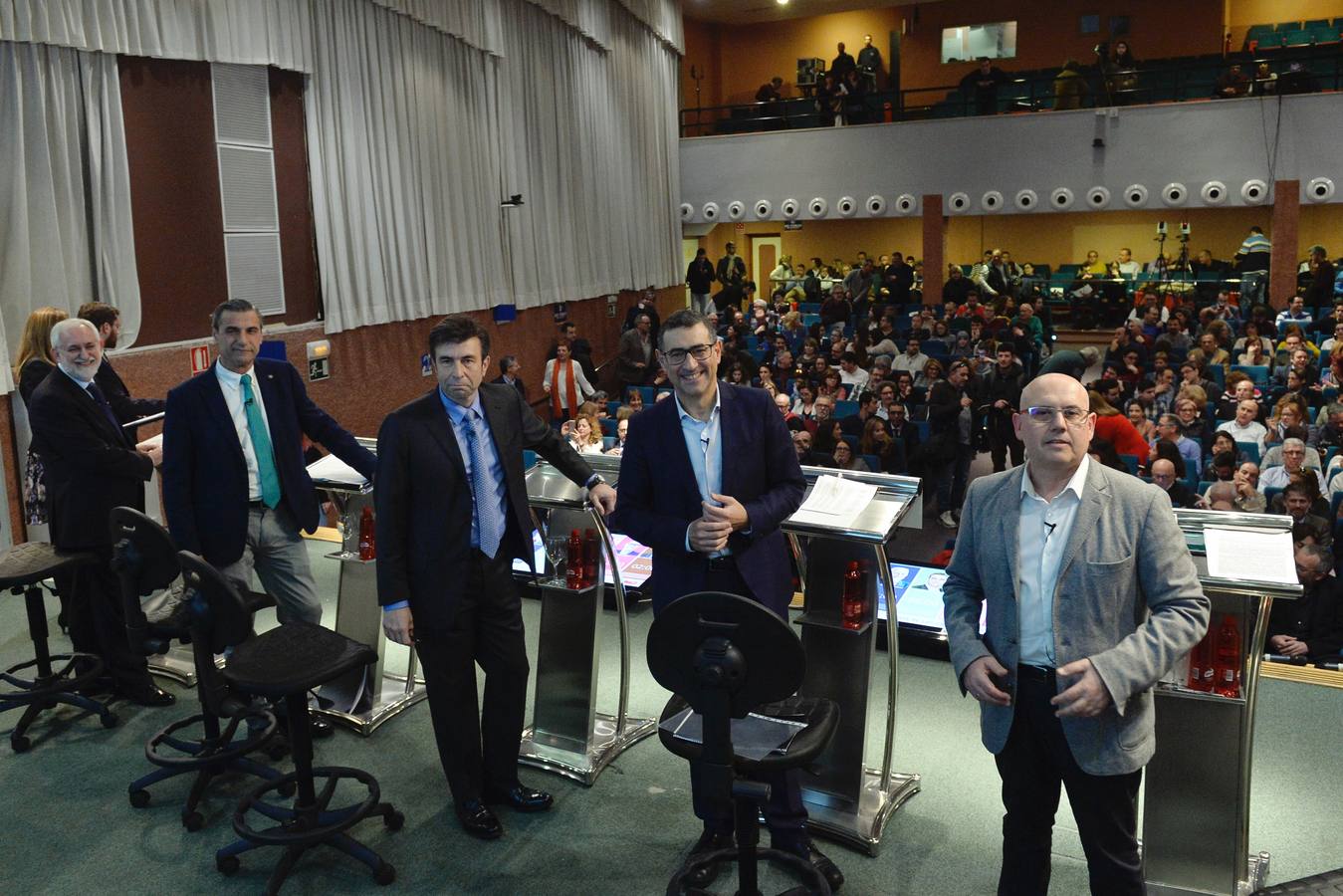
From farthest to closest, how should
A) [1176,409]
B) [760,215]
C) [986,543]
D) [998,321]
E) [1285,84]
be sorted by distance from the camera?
[760,215]
[1285,84]
[998,321]
[1176,409]
[986,543]

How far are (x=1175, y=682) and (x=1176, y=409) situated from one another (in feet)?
18.9

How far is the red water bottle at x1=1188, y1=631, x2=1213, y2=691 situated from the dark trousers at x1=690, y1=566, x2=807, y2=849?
1046 millimetres

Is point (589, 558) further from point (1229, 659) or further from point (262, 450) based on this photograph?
point (1229, 659)

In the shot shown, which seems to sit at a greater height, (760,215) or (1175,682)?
(760,215)

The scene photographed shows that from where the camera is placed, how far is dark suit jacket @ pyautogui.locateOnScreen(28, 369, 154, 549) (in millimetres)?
3988

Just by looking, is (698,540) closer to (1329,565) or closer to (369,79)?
(1329,565)

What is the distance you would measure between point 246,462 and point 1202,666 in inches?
115

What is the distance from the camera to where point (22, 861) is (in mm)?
3262

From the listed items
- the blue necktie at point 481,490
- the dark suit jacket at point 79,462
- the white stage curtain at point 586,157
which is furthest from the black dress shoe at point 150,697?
the white stage curtain at point 586,157

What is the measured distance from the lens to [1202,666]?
286 centimetres

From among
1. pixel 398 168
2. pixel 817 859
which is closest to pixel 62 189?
pixel 398 168

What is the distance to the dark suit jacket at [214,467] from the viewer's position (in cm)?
359

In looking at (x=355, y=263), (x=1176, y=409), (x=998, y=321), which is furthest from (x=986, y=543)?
(x=998, y=321)

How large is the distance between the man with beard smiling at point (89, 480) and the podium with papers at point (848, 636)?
2420mm
